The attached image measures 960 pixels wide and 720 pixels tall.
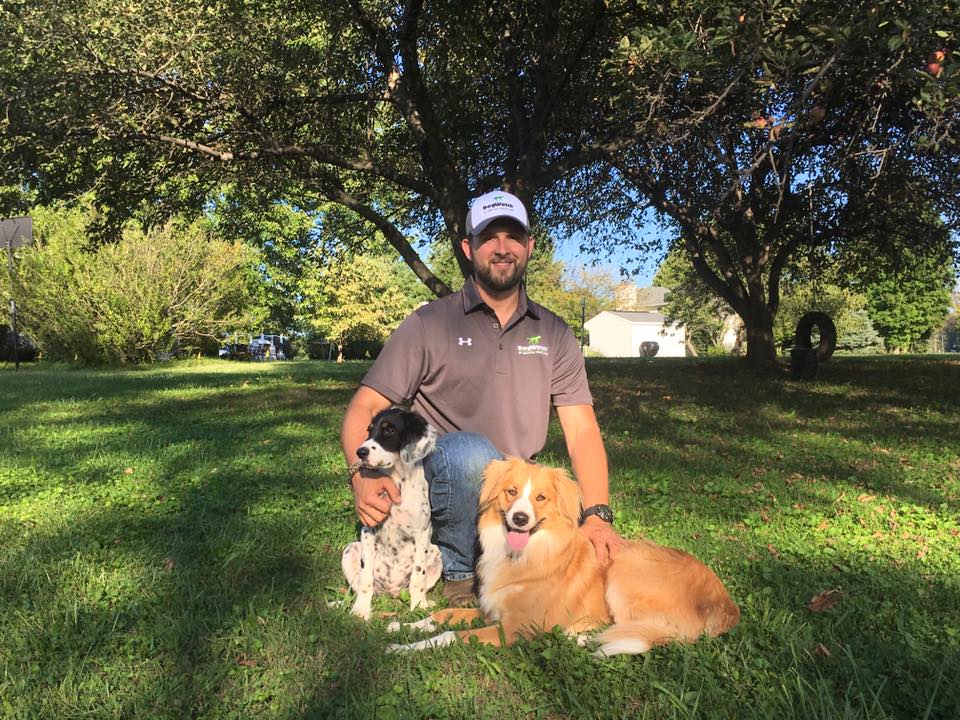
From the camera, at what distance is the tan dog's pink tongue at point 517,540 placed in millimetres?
2779

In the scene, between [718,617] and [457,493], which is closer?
[718,617]

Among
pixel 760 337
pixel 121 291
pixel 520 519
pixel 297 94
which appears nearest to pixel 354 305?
pixel 121 291

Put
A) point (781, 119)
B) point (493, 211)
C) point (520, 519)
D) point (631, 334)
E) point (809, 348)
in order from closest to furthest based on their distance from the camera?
point (520, 519), point (493, 211), point (781, 119), point (809, 348), point (631, 334)

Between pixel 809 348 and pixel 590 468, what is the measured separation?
15265mm

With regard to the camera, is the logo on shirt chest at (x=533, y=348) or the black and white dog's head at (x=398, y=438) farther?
the logo on shirt chest at (x=533, y=348)

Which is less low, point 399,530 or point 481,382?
point 481,382

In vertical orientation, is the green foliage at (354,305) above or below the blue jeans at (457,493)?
above

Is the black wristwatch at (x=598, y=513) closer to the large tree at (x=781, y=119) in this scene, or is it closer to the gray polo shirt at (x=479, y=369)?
the gray polo shirt at (x=479, y=369)

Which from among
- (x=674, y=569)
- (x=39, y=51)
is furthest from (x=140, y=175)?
(x=674, y=569)

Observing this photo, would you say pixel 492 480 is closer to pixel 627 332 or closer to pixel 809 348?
pixel 809 348

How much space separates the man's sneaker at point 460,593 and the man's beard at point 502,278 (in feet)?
5.03

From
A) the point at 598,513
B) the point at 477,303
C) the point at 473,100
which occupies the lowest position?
the point at 598,513

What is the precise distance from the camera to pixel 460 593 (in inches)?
134

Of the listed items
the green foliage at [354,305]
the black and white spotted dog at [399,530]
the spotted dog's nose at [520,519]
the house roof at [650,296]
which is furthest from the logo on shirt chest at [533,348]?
the house roof at [650,296]
